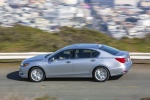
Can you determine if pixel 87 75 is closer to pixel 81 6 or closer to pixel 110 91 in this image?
pixel 110 91

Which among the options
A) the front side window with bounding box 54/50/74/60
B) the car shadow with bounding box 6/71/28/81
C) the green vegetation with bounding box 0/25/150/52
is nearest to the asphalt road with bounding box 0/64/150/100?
the car shadow with bounding box 6/71/28/81

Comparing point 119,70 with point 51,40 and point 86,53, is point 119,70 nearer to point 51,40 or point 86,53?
point 86,53

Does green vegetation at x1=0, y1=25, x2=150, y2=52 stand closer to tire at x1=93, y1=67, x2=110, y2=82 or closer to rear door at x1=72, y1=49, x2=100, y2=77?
rear door at x1=72, y1=49, x2=100, y2=77

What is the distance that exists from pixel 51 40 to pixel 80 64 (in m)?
7.04

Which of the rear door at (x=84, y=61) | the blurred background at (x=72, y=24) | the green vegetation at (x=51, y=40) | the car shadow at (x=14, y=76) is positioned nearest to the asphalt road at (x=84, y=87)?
the car shadow at (x=14, y=76)

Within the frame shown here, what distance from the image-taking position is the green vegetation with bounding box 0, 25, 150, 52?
796 inches

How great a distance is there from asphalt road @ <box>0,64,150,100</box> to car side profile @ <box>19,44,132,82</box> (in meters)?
0.29

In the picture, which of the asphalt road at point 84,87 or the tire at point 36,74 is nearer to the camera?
the asphalt road at point 84,87

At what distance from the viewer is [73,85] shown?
13477mm

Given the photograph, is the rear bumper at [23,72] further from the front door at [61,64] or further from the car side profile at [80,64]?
the front door at [61,64]

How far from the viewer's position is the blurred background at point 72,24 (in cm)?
2092

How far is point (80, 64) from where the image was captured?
13.8 meters

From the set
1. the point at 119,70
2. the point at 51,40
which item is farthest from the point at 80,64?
the point at 51,40

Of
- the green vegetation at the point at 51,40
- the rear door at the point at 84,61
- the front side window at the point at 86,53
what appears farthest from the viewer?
the green vegetation at the point at 51,40
